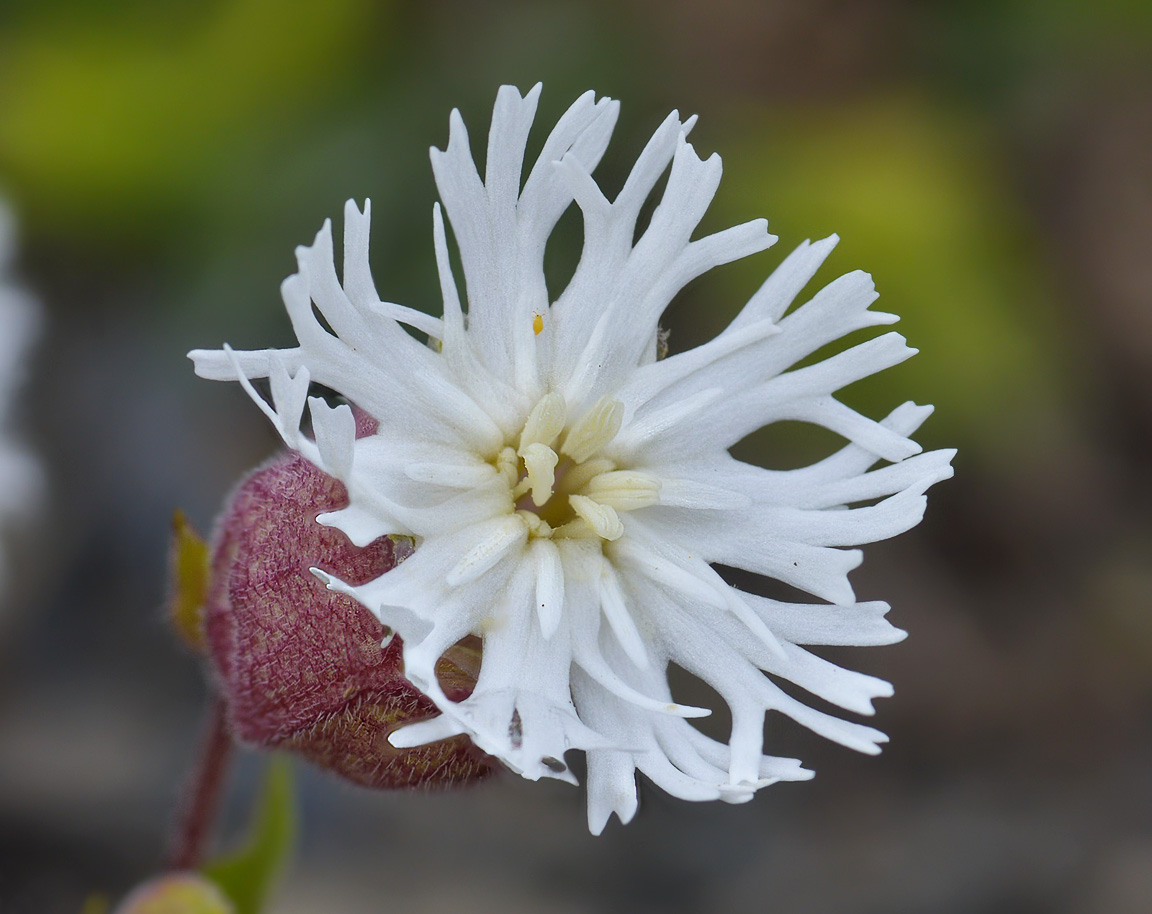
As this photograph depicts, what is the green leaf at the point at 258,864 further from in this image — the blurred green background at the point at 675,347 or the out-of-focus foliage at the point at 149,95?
the out-of-focus foliage at the point at 149,95

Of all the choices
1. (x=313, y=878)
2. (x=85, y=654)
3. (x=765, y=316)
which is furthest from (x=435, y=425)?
(x=85, y=654)

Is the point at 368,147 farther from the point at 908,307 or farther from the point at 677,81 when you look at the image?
the point at 908,307

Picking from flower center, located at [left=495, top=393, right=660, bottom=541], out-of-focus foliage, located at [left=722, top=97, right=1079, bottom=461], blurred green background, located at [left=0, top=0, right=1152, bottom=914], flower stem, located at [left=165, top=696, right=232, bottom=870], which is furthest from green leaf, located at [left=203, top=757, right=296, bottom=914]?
out-of-focus foliage, located at [left=722, top=97, right=1079, bottom=461]

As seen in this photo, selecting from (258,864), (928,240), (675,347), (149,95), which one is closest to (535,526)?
(258,864)

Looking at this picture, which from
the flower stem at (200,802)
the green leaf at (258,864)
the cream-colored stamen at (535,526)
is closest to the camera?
the cream-colored stamen at (535,526)

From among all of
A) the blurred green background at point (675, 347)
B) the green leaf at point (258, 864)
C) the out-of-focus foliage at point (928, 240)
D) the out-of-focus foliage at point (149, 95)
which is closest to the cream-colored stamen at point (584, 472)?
the green leaf at point (258, 864)

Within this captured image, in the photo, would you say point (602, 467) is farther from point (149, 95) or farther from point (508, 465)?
point (149, 95)
